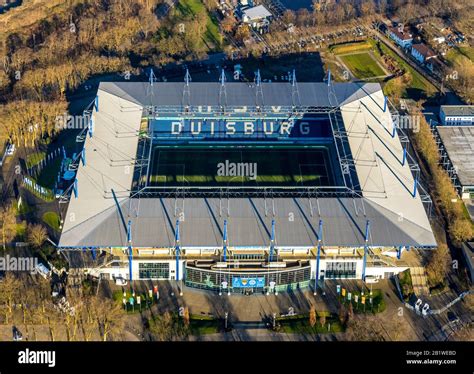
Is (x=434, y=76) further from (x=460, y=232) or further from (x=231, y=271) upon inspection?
(x=231, y=271)

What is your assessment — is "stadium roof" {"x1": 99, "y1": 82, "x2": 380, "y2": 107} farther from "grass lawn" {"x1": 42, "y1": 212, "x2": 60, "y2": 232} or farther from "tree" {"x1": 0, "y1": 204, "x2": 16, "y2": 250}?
"tree" {"x1": 0, "y1": 204, "x2": 16, "y2": 250}

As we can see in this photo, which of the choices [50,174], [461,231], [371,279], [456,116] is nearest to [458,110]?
[456,116]

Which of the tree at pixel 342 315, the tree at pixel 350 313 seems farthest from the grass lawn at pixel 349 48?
the tree at pixel 350 313

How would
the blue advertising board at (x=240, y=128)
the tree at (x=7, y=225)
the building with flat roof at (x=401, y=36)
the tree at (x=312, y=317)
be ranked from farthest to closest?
the building with flat roof at (x=401, y=36)
the blue advertising board at (x=240, y=128)
the tree at (x=7, y=225)
the tree at (x=312, y=317)

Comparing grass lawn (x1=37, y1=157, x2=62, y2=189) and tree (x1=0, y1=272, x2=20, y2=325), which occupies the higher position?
grass lawn (x1=37, y1=157, x2=62, y2=189)

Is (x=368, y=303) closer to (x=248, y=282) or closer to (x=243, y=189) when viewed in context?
(x=248, y=282)

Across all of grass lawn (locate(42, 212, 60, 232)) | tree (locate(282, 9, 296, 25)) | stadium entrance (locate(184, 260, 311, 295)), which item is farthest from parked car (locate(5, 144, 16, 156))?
tree (locate(282, 9, 296, 25))

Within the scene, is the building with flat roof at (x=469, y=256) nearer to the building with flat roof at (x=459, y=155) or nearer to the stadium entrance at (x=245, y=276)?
the building with flat roof at (x=459, y=155)
